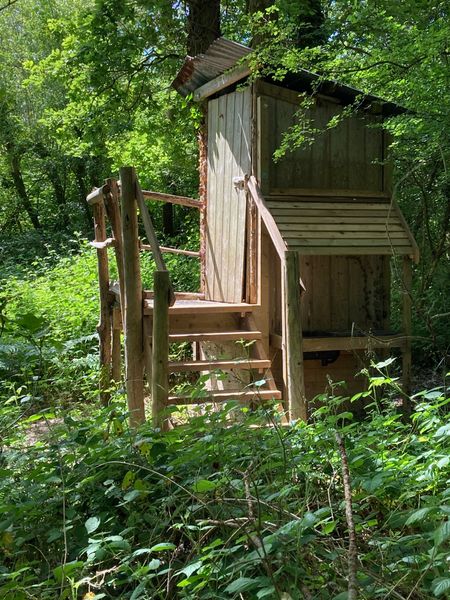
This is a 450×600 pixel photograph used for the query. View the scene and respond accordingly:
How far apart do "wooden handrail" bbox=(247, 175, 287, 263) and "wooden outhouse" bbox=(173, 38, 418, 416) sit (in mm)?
14

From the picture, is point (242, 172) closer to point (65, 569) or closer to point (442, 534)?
point (65, 569)

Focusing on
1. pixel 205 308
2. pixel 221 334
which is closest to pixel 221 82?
pixel 205 308

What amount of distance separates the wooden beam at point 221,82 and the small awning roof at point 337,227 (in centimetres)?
141

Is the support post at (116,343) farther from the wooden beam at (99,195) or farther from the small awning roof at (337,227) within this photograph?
the small awning roof at (337,227)

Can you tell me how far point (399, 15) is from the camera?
7.64 meters

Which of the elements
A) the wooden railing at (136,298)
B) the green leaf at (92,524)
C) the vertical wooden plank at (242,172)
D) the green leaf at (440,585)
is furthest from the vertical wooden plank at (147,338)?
the green leaf at (440,585)

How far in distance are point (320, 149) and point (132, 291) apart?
2.72 metres

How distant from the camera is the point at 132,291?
6.33 m

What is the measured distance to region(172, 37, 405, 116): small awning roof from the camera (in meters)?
6.59

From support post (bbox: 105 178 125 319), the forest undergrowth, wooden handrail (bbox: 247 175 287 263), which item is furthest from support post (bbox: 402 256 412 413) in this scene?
the forest undergrowth

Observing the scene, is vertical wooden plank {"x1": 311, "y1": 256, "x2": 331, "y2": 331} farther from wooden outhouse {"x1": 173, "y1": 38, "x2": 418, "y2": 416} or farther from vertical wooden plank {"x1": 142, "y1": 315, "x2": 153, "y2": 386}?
vertical wooden plank {"x1": 142, "y1": 315, "x2": 153, "y2": 386}

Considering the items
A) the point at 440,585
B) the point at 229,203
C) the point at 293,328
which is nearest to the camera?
the point at 440,585

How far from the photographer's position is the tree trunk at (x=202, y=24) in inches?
404

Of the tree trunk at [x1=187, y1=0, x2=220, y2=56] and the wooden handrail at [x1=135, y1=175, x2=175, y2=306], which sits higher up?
the tree trunk at [x1=187, y1=0, x2=220, y2=56]
